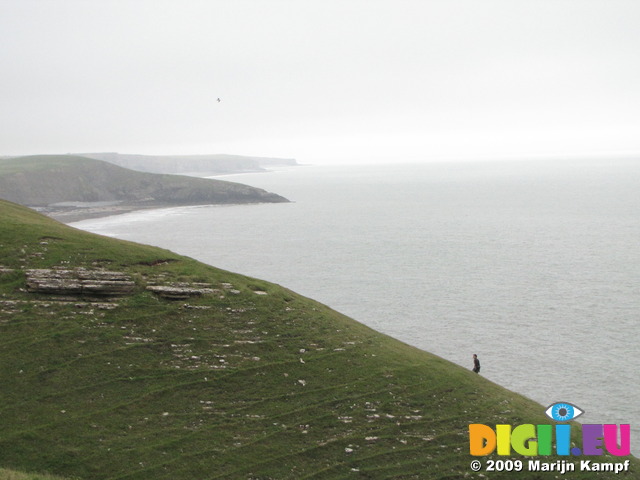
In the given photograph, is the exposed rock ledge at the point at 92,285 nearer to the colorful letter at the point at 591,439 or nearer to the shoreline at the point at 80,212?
the colorful letter at the point at 591,439

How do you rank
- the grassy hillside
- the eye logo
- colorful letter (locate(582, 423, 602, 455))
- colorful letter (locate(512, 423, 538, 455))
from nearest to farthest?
the grassy hillside → colorful letter (locate(512, 423, 538, 455)) → colorful letter (locate(582, 423, 602, 455)) → the eye logo

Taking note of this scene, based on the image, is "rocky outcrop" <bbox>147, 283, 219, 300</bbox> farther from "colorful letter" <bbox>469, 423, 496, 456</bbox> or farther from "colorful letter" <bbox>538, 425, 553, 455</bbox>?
"colorful letter" <bbox>538, 425, 553, 455</bbox>

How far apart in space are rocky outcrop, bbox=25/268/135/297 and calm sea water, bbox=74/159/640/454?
100 ft

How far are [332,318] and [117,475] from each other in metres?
18.5

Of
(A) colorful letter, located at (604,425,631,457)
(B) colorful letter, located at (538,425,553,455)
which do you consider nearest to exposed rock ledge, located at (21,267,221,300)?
(B) colorful letter, located at (538,425,553,455)

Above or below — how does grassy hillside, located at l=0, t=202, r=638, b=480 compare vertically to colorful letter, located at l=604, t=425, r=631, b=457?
above

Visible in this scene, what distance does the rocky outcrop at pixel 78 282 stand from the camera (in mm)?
32594

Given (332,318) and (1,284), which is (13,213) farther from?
(332,318)

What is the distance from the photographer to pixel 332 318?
3688 centimetres

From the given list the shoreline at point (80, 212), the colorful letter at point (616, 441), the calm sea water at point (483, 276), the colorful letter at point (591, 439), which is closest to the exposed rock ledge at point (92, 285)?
the colorful letter at point (591, 439)

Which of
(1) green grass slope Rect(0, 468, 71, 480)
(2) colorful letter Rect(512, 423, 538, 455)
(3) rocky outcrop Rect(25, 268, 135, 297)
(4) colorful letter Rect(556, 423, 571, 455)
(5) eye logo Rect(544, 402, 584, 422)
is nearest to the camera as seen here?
(1) green grass slope Rect(0, 468, 71, 480)

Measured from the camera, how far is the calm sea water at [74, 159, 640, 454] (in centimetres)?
4841

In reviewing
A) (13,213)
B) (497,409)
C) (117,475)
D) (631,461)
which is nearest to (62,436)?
(117,475)

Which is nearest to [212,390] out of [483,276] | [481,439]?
[481,439]
